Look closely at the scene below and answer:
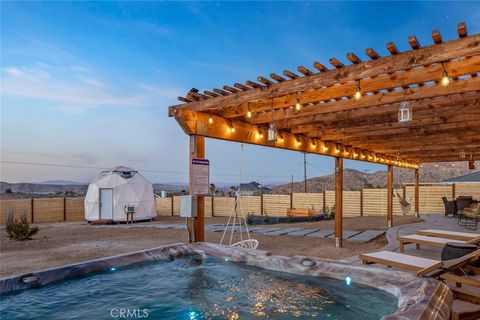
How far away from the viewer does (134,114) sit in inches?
689

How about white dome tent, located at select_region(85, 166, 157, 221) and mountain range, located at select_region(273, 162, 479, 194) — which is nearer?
white dome tent, located at select_region(85, 166, 157, 221)

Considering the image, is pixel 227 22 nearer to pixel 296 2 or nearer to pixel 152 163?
pixel 296 2

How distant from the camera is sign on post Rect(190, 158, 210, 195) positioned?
17.3ft

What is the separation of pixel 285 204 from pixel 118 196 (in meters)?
9.12

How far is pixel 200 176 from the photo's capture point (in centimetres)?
538

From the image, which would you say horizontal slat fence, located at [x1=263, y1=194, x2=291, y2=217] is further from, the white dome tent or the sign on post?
the sign on post

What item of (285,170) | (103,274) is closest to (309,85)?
(103,274)

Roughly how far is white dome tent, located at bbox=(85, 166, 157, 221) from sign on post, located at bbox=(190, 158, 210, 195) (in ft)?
45.2

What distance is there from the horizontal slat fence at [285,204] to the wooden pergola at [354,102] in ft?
25.6

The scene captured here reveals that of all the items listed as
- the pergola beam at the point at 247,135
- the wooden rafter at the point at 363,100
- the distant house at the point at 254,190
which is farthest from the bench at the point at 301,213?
the wooden rafter at the point at 363,100

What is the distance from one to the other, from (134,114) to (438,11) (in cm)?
1398

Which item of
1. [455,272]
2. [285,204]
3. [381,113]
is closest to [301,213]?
[285,204]

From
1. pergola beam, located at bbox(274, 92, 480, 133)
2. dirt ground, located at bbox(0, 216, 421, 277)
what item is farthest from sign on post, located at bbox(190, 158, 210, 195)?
dirt ground, located at bbox(0, 216, 421, 277)

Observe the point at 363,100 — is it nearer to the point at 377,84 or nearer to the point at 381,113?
the point at 381,113
